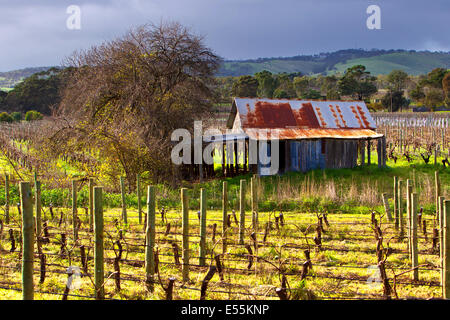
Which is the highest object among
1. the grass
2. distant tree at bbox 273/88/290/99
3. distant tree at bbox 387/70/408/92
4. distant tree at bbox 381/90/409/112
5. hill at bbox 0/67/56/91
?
hill at bbox 0/67/56/91

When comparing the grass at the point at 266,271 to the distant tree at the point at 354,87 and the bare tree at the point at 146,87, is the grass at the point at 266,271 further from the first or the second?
the distant tree at the point at 354,87

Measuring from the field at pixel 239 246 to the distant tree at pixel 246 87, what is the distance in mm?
48909

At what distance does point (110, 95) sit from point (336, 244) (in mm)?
15672

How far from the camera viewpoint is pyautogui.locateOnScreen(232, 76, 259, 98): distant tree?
69812 millimetres

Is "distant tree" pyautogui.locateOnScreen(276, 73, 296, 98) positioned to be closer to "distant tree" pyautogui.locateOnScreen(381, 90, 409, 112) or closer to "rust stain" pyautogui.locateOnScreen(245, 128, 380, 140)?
"distant tree" pyautogui.locateOnScreen(381, 90, 409, 112)

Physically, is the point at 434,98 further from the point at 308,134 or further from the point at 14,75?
the point at 14,75

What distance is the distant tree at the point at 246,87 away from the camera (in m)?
69.8

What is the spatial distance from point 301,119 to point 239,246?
1591 cm

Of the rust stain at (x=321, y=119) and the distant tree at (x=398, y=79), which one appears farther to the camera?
the distant tree at (x=398, y=79)

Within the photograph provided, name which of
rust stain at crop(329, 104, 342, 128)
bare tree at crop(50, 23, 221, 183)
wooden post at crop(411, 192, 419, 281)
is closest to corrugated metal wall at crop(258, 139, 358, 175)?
rust stain at crop(329, 104, 342, 128)

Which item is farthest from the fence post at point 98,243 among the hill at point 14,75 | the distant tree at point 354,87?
the hill at point 14,75

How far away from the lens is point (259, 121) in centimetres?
2400

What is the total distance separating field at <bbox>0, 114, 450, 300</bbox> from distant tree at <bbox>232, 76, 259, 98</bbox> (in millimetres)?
48909

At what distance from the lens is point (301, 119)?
2495 centimetres
